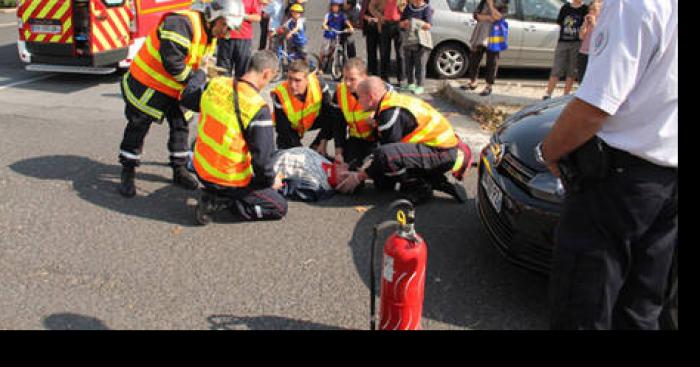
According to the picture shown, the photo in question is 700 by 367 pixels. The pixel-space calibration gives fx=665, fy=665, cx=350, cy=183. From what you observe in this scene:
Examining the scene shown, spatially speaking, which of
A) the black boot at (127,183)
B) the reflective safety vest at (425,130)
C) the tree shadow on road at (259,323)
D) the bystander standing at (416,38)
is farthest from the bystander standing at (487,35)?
the tree shadow on road at (259,323)

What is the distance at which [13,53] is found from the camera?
460 inches

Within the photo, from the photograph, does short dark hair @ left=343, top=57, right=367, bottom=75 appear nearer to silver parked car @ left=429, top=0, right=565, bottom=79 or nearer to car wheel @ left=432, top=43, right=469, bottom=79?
silver parked car @ left=429, top=0, right=565, bottom=79

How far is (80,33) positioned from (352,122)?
536 centimetres

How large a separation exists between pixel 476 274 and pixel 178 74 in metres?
2.67

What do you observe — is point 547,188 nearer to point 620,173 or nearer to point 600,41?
point 620,173

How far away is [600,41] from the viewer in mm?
2072

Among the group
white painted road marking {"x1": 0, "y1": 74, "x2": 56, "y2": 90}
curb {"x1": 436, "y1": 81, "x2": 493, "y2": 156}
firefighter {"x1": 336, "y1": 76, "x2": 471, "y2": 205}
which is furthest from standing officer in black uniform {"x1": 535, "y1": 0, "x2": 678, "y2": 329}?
white painted road marking {"x1": 0, "y1": 74, "x2": 56, "y2": 90}

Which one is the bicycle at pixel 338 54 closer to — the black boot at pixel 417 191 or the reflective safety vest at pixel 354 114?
the reflective safety vest at pixel 354 114

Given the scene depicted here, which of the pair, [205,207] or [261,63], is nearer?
[261,63]

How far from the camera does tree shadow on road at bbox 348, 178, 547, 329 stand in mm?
3627

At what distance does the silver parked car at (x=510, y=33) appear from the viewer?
992 centimetres

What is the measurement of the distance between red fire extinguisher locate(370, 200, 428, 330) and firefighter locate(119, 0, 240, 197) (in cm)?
264

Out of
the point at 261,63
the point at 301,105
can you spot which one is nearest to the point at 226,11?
the point at 261,63

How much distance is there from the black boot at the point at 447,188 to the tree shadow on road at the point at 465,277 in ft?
0.62
